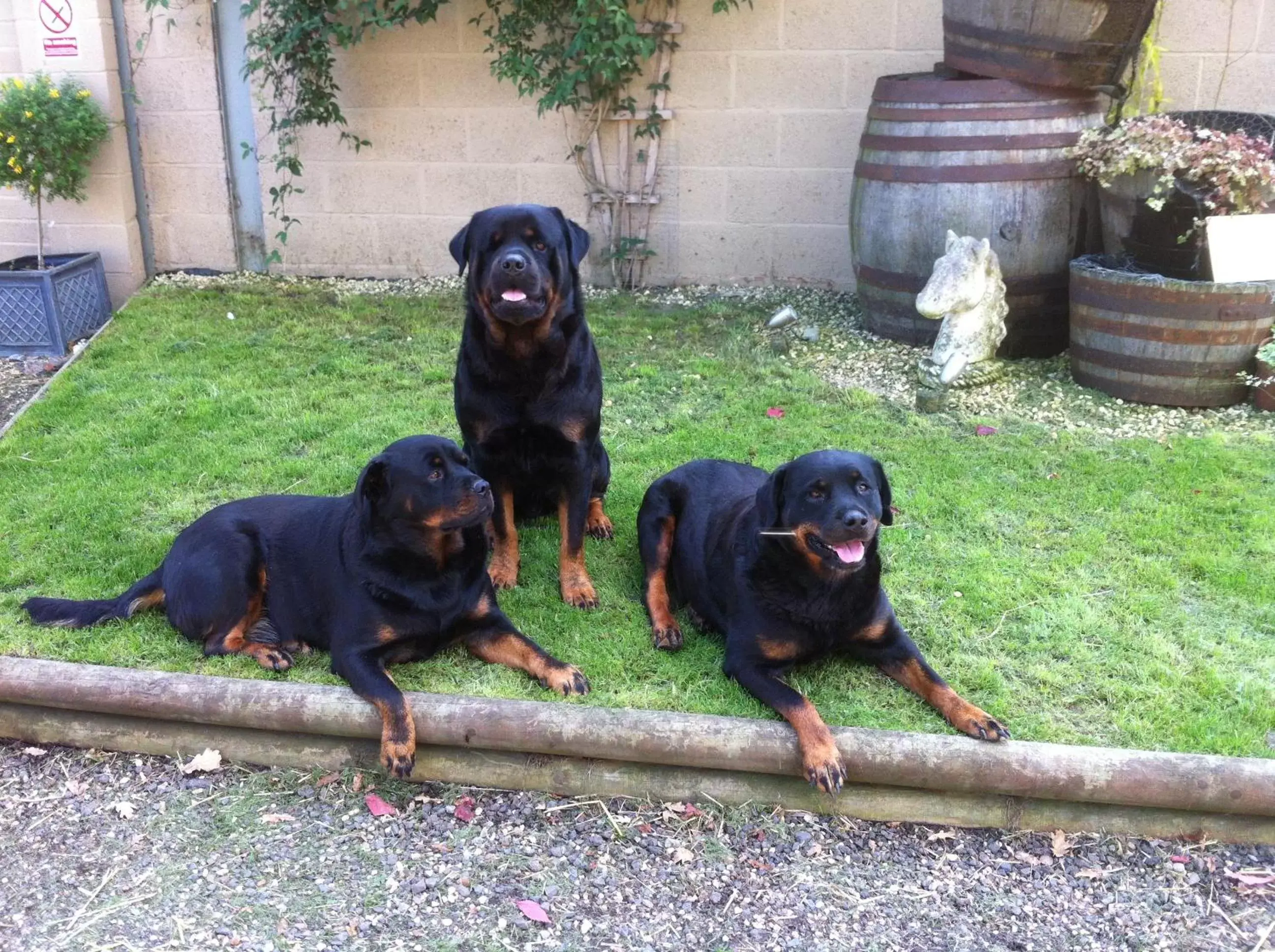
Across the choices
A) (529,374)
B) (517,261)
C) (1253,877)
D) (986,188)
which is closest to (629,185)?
(986,188)

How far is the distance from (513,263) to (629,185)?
14.5ft

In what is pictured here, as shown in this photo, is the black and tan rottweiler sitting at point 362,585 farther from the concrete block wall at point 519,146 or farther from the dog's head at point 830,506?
the concrete block wall at point 519,146

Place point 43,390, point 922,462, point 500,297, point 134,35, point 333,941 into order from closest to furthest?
point 333,941 < point 500,297 < point 922,462 < point 43,390 < point 134,35

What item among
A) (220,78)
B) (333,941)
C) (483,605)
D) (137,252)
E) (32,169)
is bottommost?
(333,941)

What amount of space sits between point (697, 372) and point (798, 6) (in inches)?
110

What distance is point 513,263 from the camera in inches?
135

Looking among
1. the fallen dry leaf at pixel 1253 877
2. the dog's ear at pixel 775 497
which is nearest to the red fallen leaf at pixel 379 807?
the dog's ear at pixel 775 497

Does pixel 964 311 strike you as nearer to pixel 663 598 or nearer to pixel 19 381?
pixel 663 598

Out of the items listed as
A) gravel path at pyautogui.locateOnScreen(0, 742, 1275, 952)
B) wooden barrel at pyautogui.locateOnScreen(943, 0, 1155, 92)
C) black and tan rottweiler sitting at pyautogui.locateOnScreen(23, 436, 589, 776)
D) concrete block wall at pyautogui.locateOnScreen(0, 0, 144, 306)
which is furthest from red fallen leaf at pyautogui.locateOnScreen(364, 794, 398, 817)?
concrete block wall at pyautogui.locateOnScreen(0, 0, 144, 306)

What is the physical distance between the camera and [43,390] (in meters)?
5.97

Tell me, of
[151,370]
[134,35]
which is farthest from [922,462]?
[134,35]

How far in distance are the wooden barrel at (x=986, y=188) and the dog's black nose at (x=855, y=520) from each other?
3.50m

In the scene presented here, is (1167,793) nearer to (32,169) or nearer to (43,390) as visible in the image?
(43,390)

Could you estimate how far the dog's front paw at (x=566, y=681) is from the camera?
318cm
